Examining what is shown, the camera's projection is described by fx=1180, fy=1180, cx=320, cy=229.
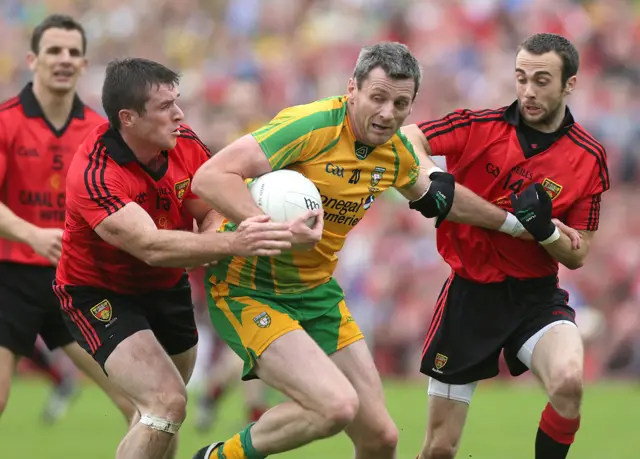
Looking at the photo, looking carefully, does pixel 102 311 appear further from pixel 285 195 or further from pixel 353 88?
pixel 353 88

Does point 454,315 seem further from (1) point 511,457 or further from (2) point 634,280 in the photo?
(2) point 634,280

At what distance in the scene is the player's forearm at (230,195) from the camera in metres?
6.16

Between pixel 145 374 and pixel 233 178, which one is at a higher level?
pixel 233 178

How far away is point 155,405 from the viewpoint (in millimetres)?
6438

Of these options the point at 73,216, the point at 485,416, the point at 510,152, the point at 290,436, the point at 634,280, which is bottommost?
the point at 485,416

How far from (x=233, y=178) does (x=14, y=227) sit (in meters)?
2.13

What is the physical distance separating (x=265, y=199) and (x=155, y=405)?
1296mm

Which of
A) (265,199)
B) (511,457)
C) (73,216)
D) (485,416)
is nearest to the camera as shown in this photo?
(265,199)

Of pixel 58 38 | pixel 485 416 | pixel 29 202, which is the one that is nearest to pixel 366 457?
pixel 29 202

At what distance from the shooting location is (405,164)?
22.3 feet

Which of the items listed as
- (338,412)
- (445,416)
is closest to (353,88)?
(338,412)

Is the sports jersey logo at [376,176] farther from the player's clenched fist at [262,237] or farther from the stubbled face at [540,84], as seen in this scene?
the stubbled face at [540,84]

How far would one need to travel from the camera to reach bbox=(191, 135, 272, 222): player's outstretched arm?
6.16m

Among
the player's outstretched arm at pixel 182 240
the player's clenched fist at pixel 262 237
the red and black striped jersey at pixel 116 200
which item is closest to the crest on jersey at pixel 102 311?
the red and black striped jersey at pixel 116 200
